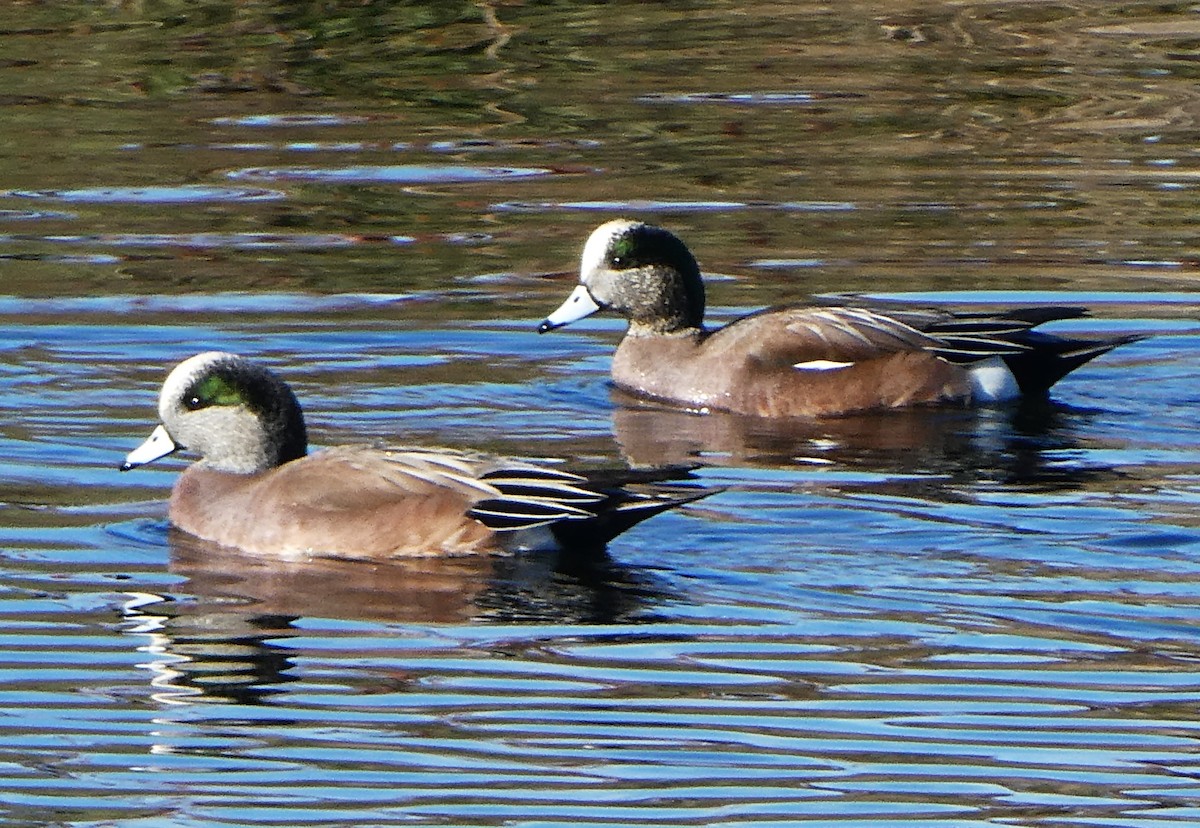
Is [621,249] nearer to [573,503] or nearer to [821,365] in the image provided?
[821,365]

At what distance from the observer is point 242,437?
332 inches

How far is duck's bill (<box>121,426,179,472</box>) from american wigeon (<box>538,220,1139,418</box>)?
2748 millimetres

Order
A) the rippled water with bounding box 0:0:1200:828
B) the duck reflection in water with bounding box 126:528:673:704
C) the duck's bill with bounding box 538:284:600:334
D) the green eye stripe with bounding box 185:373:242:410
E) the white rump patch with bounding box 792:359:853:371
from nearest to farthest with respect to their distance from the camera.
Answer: the rippled water with bounding box 0:0:1200:828 → the duck reflection in water with bounding box 126:528:673:704 → the green eye stripe with bounding box 185:373:242:410 → the white rump patch with bounding box 792:359:853:371 → the duck's bill with bounding box 538:284:600:334

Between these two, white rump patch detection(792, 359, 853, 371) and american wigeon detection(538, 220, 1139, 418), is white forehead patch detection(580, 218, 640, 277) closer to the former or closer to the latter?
american wigeon detection(538, 220, 1139, 418)

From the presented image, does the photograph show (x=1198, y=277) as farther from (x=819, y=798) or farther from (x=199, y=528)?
(x=819, y=798)

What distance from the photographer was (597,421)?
33.8ft

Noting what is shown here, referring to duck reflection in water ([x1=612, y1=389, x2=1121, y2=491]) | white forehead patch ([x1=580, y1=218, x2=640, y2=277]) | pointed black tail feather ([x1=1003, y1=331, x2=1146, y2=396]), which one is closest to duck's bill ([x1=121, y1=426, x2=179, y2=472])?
duck reflection in water ([x1=612, y1=389, x2=1121, y2=491])

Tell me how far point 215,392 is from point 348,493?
2.21 feet

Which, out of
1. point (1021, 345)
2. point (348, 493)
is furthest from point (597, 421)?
point (348, 493)

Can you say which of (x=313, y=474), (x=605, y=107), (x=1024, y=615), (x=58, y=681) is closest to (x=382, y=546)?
(x=313, y=474)

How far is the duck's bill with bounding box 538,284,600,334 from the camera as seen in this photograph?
11.1 meters

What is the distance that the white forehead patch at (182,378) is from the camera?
27.6 feet

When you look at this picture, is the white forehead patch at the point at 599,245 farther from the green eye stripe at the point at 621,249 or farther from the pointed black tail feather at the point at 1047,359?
the pointed black tail feather at the point at 1047,359

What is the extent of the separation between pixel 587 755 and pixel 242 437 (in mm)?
2712
